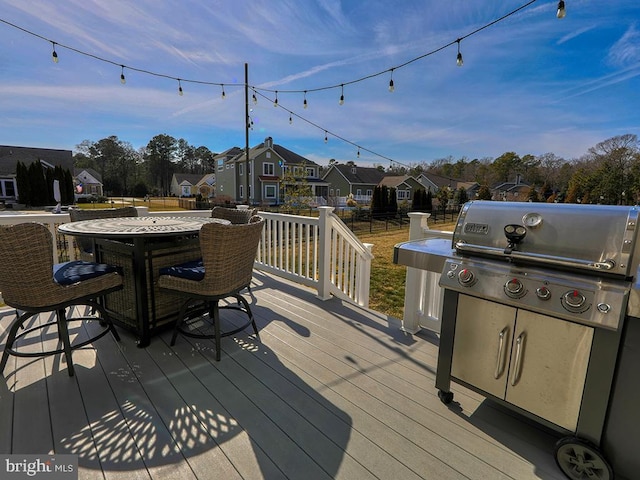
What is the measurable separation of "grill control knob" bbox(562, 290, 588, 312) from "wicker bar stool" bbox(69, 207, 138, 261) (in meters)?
3.49

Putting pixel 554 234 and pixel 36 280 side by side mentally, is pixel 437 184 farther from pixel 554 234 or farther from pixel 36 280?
pixel 36 280

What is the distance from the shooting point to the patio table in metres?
2.21

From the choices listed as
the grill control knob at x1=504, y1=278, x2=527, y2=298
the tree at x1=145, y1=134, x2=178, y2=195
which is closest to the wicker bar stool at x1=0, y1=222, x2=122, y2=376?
the grill control knob at x1=504, y1=278, x2=527, y2=298

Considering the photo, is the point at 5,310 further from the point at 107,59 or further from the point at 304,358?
the point at 107,59

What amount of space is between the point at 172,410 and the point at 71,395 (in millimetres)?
654

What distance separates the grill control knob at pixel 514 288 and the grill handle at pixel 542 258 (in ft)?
0.37

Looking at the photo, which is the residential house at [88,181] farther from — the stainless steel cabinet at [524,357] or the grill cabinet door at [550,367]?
the grill cabinet door at [550,367]

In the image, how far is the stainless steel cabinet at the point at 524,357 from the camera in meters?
1.31

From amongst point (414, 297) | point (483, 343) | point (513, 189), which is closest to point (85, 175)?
point (414, 297)

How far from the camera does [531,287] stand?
4.40ft

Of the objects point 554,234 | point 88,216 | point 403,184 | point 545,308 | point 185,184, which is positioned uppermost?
point 403,184

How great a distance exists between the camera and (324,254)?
Result: 3441mm

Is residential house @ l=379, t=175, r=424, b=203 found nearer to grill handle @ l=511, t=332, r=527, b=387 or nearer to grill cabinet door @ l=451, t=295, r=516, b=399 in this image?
grill cabinet door @ l=451, t=295, r=516, b=399

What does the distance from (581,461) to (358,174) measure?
34482mm
